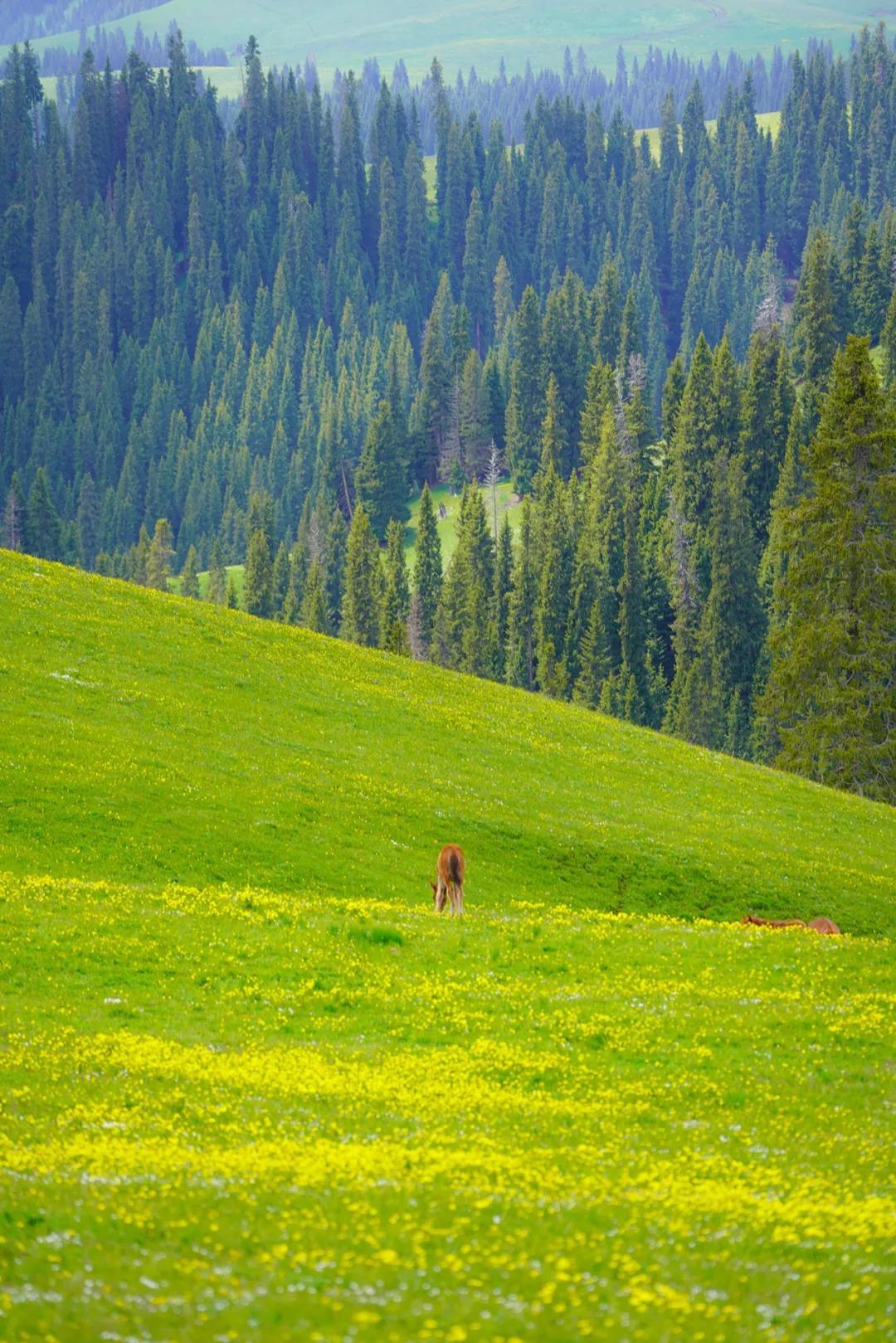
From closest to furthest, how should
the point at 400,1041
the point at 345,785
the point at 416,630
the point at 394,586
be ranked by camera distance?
the point at 400,1041 → the point at 345,785 → the point at 416,630 → the point at 394,586

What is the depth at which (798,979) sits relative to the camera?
84.2 ft

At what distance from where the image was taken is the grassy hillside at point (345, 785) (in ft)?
120

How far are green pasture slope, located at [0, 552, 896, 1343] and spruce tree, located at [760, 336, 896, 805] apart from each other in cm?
2145

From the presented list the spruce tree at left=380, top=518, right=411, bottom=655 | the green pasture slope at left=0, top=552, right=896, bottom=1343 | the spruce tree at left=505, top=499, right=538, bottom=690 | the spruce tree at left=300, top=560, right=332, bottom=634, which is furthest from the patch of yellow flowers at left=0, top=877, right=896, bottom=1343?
the spruce tree at left=300, top=560, right=332, bottom=634

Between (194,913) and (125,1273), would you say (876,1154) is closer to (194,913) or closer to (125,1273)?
(125,1273)

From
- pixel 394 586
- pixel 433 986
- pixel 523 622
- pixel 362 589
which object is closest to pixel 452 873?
pixel 433 986

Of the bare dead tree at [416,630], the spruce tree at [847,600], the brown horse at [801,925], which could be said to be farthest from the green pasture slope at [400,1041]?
the bare dead tree at [416,630]

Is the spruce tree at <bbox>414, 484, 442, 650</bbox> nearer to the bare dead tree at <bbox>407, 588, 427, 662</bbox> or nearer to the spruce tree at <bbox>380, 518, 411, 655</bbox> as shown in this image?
the bare dead tree at <bbox>407, 588, 427, 662</bbox>

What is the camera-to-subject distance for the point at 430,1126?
58.1ft

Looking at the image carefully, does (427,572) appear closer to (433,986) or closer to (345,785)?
(345,785)

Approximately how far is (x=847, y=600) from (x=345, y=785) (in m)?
36.9

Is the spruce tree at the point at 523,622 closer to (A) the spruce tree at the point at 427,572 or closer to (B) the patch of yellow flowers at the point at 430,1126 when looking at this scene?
(A) the spruce tree at the point at 427,572

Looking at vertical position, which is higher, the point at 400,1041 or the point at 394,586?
the point at 400,1041

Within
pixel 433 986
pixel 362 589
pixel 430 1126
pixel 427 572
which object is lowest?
pixel 362 589
